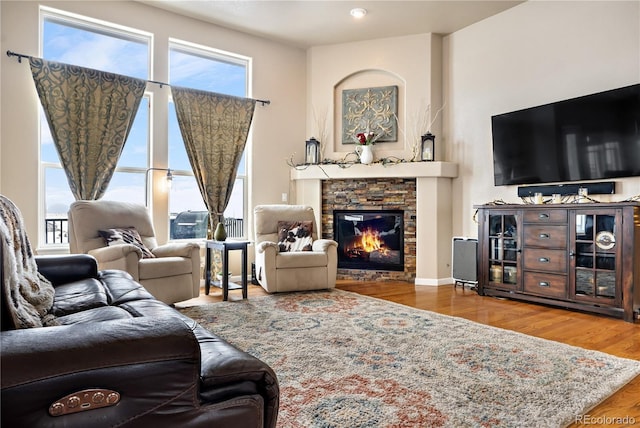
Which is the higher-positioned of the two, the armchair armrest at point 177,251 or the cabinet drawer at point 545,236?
the cabinet drawer at point 545,236

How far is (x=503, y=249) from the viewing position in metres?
4.48

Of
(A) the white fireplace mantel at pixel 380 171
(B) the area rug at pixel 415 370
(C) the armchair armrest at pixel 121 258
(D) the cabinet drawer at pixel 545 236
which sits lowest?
(B) the area rug at pixel 415 370

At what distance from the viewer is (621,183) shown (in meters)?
3.90

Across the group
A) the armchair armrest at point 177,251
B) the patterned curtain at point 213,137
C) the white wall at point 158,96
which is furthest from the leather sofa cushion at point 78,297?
the patterned curtain at point 213,137

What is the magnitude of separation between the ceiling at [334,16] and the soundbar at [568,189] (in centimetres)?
205

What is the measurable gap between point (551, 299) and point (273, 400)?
3680mm

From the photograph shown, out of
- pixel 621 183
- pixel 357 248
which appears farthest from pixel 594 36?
pixel 357 248

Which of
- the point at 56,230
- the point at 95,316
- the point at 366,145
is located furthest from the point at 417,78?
the point at 95,316

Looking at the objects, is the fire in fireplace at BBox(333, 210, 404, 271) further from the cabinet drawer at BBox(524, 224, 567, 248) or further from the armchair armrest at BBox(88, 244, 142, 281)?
the armchair armrest at BBox(88, 244, 142, 281)

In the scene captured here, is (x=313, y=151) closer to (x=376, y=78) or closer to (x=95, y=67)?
(x=376, y=78)

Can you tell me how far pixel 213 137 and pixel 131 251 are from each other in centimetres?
214

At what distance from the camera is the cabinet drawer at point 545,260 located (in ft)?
13.0

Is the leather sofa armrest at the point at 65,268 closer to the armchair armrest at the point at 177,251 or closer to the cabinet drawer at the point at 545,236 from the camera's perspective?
the armchair armrest at the point at 177,251

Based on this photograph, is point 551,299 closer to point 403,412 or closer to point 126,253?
point 403,412
